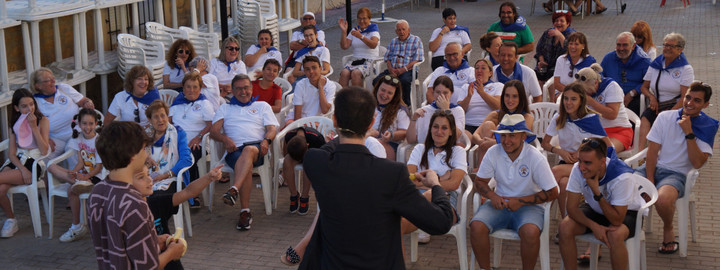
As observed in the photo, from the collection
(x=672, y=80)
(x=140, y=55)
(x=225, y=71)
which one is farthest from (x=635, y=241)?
(x=140, y=55)

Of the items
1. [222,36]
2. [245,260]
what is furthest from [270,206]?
[222,36]

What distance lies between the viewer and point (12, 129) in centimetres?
714

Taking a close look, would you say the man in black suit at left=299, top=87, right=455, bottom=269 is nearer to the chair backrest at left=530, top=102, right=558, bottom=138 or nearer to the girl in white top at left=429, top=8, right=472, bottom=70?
the chair backrest at left=530, top=102, right=558, bottom=138

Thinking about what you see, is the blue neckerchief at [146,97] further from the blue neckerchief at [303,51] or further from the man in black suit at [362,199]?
the man in black suit at [362,199]

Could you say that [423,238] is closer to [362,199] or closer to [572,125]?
[572,125]

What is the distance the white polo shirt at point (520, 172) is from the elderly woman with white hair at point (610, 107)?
1.63 meters

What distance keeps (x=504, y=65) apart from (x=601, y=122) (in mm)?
1448

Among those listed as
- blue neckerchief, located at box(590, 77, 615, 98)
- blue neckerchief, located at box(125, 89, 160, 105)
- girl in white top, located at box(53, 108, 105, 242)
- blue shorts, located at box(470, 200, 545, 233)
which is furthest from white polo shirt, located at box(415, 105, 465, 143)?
girl in white top, located at box(53, 108, 105, 242)

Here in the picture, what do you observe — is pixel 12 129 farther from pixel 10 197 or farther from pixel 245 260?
pixel 245 260

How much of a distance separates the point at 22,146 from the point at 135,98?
1.14 meters

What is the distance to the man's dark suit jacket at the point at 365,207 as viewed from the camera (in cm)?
350

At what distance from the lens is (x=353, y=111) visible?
351 cm

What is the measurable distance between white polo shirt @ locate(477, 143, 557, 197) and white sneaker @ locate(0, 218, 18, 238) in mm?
3833

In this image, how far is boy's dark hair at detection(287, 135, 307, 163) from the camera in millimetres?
7254
